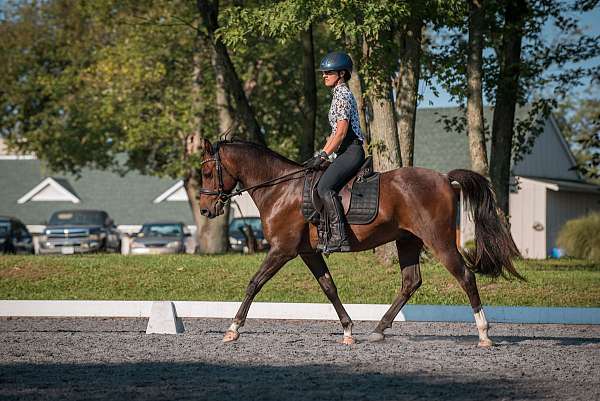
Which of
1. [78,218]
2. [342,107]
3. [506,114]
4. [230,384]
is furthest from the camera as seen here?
[78,218]

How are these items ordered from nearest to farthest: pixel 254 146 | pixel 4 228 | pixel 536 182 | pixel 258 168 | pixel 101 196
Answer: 1. pixel 258 168
2. pixel 254 146
3. pixel 4 228
4. pixel 536 182
5. pixel 101 196

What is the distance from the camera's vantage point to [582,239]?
30.9 m

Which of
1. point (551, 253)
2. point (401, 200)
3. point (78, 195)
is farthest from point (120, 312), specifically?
point (78, 195)

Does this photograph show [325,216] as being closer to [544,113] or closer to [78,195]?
[544,113]

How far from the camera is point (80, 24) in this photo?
4694 centimetres

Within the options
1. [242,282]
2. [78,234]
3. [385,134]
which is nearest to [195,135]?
[78,234]

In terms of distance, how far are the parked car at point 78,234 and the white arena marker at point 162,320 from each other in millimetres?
22490

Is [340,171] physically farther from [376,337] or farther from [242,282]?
[242,282]

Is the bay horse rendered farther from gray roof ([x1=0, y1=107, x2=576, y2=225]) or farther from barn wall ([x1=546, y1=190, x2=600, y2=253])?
gray roof ([x1=0, y1=107, x2=576, y2=225])

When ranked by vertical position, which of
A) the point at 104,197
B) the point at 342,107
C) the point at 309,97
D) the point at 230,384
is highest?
the point at 309,97

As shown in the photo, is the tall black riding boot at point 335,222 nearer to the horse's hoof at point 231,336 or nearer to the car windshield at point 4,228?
the horse's hoof at point 231,336

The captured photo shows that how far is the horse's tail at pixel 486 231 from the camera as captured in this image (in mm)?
11469

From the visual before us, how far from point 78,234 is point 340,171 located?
2824cm

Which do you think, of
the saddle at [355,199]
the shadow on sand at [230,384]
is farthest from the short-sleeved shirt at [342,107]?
the shadow on sand at [230,384]
